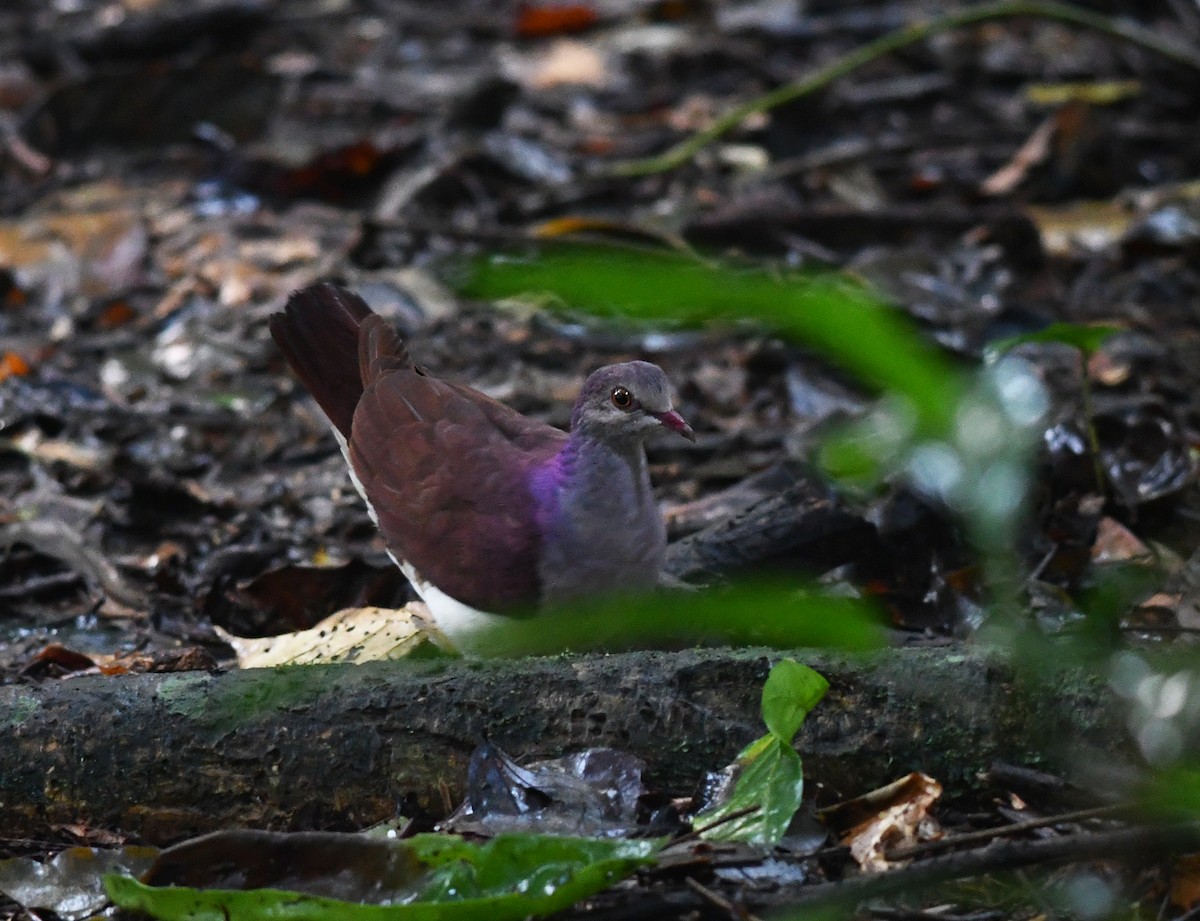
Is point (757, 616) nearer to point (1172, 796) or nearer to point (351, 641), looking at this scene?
point (1172, 796)

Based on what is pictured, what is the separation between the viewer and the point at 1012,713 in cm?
295

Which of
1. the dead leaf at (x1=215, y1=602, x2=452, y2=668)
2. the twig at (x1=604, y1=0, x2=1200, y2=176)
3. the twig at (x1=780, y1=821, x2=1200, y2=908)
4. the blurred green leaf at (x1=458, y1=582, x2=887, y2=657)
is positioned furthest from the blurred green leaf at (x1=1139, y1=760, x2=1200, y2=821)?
the twig at (x1=604, y1=0, x2=1200, y2=176)

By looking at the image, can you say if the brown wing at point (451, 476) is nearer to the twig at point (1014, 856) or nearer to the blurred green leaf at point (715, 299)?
the twig at point (1014, 856)

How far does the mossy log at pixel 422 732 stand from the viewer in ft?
9.77

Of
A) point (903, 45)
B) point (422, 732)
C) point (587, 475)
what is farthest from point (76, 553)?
point (903, 45)

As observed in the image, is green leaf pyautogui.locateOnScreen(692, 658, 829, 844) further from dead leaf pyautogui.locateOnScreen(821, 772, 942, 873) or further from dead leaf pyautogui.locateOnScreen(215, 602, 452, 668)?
dead leaf pyautogui.locateOnScreen(215, 602, 452, 668)

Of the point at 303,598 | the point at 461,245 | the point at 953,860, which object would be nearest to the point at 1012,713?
the point at 953,860

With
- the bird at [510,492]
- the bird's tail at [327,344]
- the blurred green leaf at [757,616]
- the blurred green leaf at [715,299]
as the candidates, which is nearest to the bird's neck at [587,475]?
the bird at [510,492]

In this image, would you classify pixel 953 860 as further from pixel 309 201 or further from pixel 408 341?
pixel 309 201

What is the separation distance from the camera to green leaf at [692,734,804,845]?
2.75m

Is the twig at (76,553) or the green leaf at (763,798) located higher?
the green leaf at (763,798)

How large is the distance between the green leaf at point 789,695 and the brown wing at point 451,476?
0.99m

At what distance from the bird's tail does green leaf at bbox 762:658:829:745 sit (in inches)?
76.8

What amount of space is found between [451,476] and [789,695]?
1308 millimetres
